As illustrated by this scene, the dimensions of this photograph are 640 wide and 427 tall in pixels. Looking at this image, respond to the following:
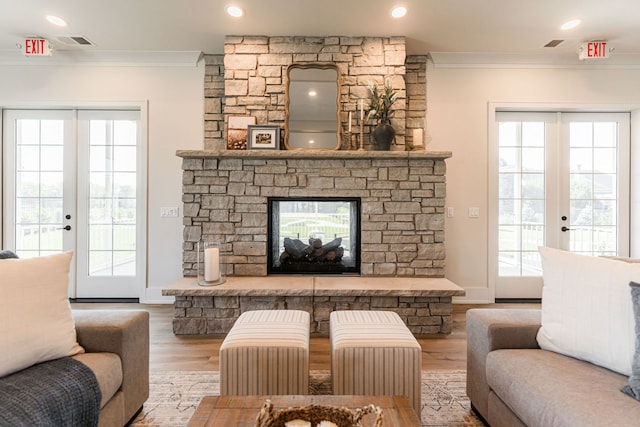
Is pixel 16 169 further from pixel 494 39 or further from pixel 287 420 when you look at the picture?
pixel 494 39

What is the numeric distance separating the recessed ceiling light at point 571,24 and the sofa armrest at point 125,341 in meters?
4.03

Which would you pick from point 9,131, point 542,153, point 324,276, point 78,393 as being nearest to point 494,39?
point 542,153

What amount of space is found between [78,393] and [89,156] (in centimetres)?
342

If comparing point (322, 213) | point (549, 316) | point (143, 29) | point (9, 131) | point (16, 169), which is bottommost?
point (549, 316)

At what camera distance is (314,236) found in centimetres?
350

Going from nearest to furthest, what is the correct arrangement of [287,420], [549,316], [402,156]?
[287,420], [549,316], [402,156]

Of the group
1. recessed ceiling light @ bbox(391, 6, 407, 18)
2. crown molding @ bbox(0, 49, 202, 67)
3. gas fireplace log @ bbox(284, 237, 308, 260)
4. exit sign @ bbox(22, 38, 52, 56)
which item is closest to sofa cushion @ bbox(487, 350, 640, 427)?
Result: gas fireplace log @ bbox(284, 237, 308, 260)

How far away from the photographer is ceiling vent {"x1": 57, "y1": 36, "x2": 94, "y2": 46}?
136 inches

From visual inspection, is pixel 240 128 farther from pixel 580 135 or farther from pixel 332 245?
pixel 580 135

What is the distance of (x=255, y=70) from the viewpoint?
3477 mm

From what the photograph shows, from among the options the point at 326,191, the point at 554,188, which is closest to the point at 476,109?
the point at 554,188

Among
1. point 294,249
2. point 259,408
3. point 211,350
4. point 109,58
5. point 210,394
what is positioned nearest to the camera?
point 259,408

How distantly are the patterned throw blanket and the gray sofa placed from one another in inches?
63.0

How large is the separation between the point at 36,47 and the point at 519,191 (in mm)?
5237
